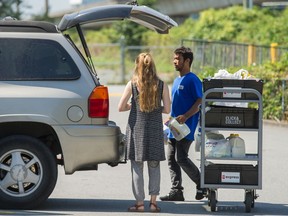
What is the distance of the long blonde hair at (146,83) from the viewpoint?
33.6 feet

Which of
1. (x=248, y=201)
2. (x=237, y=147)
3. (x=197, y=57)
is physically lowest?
(x=248, y=201)

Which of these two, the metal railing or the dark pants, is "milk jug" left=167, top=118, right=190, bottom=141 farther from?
the metal railing

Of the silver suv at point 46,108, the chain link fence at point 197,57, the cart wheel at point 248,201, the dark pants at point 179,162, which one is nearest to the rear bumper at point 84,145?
the silver suv at point 46,108

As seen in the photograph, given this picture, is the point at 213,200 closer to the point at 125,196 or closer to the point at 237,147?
the point at 237,147

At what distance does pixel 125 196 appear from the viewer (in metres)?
11.7

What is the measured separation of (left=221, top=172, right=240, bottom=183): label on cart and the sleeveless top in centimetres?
67

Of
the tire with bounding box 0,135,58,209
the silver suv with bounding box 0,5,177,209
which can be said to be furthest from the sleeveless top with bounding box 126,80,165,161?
the tire with bounding box 0,135,58,209

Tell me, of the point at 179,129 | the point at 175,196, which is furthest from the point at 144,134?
the point at 175,196

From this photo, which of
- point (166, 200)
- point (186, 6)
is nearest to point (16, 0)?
point (186, 6)

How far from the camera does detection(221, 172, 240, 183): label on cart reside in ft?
34.2

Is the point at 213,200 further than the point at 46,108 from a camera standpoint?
Yes

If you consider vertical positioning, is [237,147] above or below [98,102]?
below

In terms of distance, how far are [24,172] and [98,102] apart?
1031mm

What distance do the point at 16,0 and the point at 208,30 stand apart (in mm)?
8883
